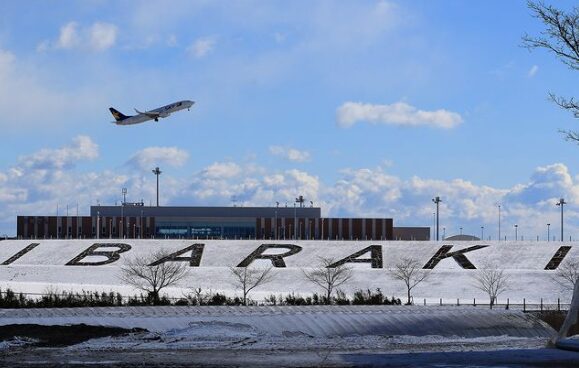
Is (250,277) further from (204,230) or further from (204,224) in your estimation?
(204,224)

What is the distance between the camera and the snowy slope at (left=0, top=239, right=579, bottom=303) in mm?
79312

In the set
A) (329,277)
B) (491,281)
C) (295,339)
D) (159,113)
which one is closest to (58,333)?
(295,339)

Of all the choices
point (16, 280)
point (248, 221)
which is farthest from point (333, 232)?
point (16, 280)

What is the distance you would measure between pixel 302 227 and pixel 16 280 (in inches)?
2271

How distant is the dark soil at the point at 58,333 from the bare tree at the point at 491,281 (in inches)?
1791

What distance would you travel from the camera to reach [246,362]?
24203mm

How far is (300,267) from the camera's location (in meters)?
93.1

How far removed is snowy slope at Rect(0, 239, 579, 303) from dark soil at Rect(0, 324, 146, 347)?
4010 cm

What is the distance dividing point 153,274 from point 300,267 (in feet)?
72.8

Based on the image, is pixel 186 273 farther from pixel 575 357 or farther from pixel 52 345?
pixel 575 357

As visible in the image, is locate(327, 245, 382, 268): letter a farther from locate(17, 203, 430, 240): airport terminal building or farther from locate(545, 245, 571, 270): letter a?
locate(17, 203, 430, 240): airport terminal building

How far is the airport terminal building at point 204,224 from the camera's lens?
136 metres

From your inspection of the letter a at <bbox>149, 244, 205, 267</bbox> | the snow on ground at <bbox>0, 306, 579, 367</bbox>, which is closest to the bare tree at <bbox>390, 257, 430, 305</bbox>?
the letter a at <bbox>149, 244, 205, 267</bbox>

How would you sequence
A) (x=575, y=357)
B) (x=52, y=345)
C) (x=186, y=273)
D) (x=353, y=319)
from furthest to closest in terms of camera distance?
(x=186, y=273)
(x=353, y=319)
(x=52, y=345)
(x=575, y=357)
